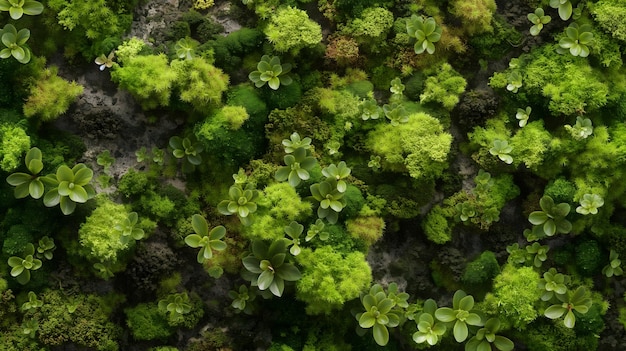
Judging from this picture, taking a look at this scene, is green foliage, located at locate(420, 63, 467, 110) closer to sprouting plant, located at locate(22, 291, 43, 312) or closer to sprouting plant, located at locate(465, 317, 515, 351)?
sprouting plant, located at locate(465, 317, 515, 351)

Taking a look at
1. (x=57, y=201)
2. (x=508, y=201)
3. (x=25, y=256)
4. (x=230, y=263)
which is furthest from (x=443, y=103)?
(x=25, y=256)

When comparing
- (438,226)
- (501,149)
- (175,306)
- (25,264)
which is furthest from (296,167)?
(25,264)

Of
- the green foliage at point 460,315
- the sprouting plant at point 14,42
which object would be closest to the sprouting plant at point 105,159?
the sprouting plant at point 14,42

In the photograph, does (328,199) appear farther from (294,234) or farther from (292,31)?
(292,31)

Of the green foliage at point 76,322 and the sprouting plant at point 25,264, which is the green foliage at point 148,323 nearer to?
the green foliage at point 76,322

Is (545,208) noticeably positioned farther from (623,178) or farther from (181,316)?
(181,316)

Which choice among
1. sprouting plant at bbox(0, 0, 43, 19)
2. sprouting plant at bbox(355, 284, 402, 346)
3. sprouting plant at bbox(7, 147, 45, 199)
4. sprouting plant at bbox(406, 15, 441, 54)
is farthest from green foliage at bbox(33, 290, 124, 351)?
sprouting plant at bbox(406, 15, 441, 54)
